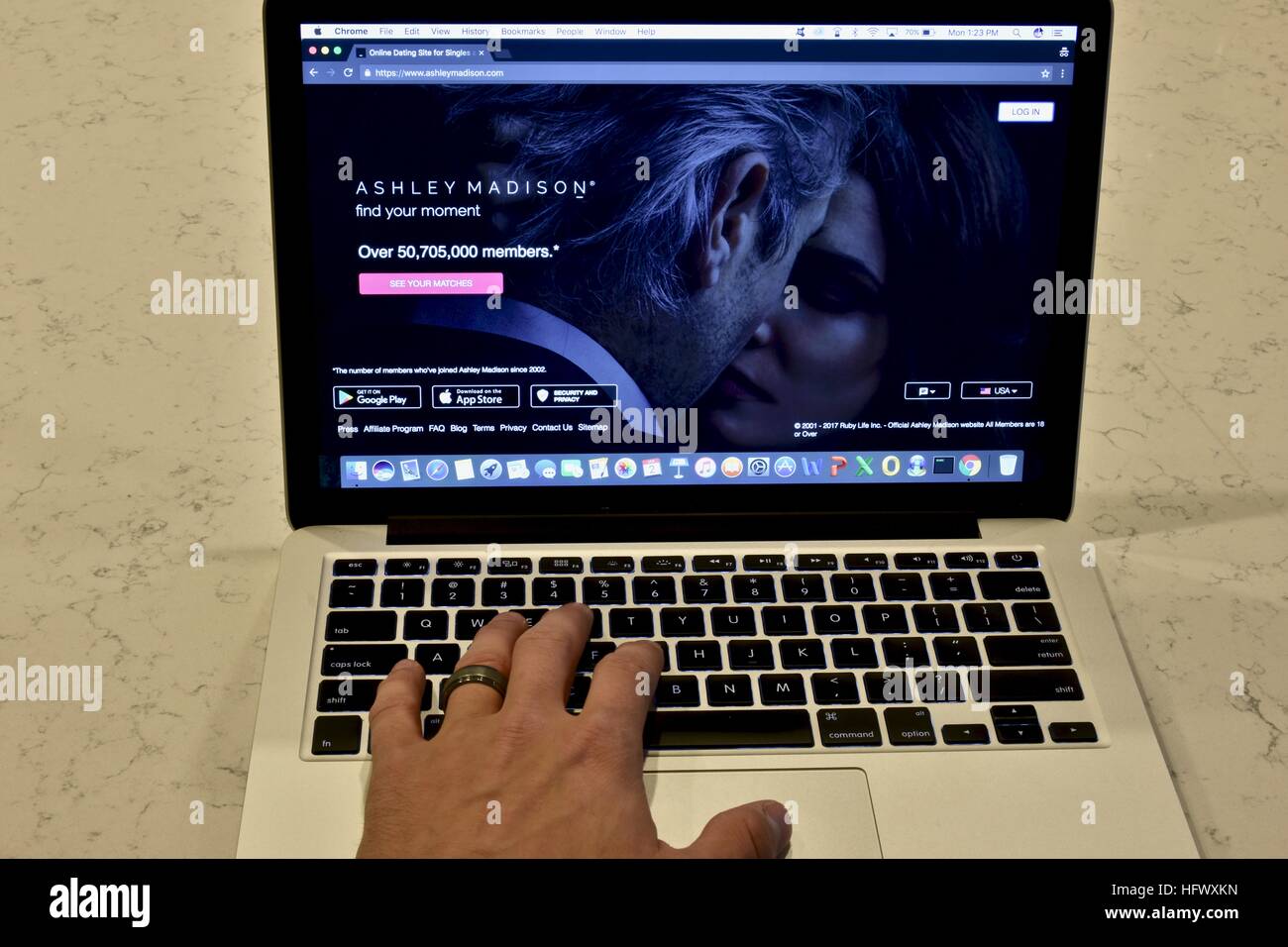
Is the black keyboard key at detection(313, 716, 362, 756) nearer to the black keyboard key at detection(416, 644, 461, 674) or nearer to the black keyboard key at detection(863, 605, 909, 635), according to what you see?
the black keyboard key at detection(416, 644, 461, 674)

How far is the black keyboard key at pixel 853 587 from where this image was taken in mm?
857

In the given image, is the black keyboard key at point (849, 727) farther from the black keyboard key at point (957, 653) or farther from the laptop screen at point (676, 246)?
the laptop screen at point (676, 246)

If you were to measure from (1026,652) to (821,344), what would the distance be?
0.28m

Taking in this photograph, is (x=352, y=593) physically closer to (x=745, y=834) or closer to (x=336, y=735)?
(x=336, y=735)

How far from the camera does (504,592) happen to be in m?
0.86

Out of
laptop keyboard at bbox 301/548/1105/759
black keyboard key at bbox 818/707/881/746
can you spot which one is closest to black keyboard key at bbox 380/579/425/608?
laptop keyboard at bbox 301/548/1105/759

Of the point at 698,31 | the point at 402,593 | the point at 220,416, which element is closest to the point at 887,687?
the point at 402,593

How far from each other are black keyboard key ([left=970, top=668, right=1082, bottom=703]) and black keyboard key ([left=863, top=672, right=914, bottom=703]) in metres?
0.05

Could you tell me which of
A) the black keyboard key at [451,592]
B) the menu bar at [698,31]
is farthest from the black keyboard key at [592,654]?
the menu bar at [698,31]

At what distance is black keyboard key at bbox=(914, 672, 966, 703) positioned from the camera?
2.62 feet

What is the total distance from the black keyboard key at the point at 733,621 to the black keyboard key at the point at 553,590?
11 centimetres

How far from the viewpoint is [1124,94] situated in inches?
46.6
